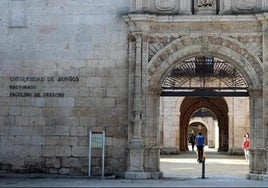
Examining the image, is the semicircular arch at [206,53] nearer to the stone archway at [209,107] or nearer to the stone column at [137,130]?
the stone column at [137,130]

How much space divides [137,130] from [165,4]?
343 centimetres

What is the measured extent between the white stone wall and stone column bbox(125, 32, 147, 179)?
0.32 metres

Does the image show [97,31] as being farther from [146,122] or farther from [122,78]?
[146,122]

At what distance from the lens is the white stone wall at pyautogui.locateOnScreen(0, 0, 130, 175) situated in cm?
1364

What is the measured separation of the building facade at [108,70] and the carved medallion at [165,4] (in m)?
0.03

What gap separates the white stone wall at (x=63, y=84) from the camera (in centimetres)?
1364

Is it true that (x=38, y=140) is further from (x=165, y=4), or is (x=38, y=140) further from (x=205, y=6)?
(x=205, y=6)

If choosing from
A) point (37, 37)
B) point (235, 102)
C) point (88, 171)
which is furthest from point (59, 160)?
point (235, 102)

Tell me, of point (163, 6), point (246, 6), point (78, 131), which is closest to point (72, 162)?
point (78, 131)

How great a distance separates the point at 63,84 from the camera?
13.9 m

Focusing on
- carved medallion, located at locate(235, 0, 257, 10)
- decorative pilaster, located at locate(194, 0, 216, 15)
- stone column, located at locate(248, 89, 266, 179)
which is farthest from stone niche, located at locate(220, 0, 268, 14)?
stone column, located at locate(248, 89, 266, 179)

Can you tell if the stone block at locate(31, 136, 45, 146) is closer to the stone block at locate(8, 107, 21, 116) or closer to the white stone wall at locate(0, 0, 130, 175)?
the white stone wall at locate(0, 0, 130, 175)

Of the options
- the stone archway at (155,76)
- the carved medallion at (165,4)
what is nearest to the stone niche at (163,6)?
the carved medallion at (165,4)

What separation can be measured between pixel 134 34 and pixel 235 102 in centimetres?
1486
